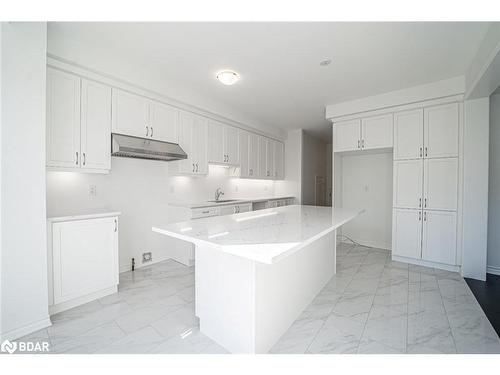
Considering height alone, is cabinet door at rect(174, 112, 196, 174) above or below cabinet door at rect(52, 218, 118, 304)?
above

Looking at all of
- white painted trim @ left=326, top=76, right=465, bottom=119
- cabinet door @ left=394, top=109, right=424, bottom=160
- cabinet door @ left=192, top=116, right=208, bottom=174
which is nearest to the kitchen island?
cabinet door @ left=192, top=116, right=208, bottom=174

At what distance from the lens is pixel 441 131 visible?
129 inches

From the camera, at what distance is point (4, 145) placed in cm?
173

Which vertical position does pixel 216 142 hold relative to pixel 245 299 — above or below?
above

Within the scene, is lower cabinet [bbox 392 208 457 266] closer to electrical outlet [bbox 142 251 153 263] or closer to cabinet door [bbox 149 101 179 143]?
cabinet door [bbox 149 101 179 143]

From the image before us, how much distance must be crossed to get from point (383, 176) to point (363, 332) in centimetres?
330

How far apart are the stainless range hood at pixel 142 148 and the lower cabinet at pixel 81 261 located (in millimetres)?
789

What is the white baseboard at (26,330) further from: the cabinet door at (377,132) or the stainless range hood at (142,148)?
the cabinet door at (377,132)

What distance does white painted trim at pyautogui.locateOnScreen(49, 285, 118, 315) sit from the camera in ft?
7.08

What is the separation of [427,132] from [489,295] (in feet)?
6.99

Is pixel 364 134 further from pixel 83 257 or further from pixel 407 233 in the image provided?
pixel 83 257

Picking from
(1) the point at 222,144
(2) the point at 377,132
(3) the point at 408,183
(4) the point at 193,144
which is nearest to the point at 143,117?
(4) the point at 193,144

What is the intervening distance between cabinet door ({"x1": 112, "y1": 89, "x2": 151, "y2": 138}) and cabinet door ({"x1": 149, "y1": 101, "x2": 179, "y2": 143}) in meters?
0.07
